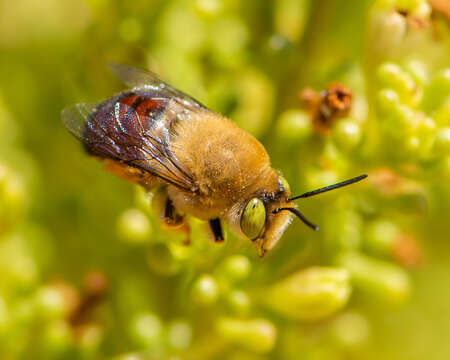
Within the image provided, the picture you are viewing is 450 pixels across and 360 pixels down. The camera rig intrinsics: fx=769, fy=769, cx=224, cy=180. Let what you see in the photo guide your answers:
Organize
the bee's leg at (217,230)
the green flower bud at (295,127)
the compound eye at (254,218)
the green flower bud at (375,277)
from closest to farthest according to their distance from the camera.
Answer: the compound eye at (254,218)
the bee's leg at (217,230)
the green flower bud at (295,127)
the green flower bud at (375,277)

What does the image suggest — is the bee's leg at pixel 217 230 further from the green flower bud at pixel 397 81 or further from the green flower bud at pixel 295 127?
the green flower bud at pixel 397 81

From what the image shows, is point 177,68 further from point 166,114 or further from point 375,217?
point 375,217

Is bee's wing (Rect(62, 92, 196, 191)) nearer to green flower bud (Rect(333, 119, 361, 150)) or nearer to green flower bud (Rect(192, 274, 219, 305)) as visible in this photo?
green flower bud (Rect(192, 274, 219, 305))

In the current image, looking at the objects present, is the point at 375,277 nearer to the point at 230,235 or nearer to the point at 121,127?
Answer: the point at 230,235

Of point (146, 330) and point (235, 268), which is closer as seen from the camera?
point (235, 268)

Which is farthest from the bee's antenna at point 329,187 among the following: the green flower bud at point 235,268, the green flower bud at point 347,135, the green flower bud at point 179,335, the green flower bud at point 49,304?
the green flower bud at point 49,304

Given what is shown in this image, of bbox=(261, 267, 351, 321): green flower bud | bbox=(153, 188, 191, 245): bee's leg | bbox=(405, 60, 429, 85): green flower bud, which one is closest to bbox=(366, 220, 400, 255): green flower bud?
bbox=(261, 267, 351, 321): green flower bud

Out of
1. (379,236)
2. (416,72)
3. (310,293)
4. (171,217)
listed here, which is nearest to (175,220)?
(171,217)
